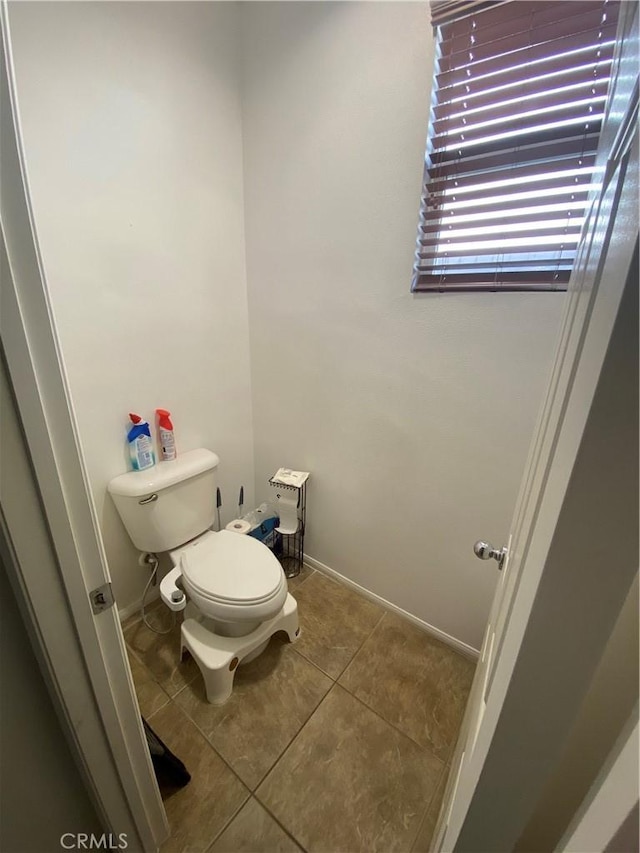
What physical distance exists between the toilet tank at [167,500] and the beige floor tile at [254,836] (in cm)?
90

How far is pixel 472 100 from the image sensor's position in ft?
3.27

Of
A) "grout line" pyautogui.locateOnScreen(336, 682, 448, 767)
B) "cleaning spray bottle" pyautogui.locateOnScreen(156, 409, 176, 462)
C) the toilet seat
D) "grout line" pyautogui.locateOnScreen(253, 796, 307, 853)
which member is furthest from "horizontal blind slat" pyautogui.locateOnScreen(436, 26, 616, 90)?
"grout line" pyautogui.locateOnScreen(253, 796, 307, 853)

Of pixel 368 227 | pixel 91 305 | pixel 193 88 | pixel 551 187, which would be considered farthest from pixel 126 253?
pixel 551 187

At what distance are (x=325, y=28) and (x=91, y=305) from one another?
1.31 meters

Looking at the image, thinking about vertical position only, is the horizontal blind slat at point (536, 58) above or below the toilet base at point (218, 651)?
above

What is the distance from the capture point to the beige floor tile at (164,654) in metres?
1.30

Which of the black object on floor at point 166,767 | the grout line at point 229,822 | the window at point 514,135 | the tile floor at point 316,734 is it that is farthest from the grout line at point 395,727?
the window at point 514,135

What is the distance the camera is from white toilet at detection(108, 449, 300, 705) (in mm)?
1170

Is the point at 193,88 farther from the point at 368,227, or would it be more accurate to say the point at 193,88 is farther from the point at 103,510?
the point at 103,510

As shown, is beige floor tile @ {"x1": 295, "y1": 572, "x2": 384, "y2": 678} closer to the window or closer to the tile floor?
the tile floor

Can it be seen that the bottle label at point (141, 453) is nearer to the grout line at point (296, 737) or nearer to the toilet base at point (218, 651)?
the toilet base at point (218, 651)

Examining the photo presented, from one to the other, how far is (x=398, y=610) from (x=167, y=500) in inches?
46.7

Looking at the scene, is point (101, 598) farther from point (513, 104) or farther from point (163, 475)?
point (513, 104)

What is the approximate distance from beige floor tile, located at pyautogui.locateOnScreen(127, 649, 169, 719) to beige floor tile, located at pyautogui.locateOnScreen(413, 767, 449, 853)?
0.91 m
